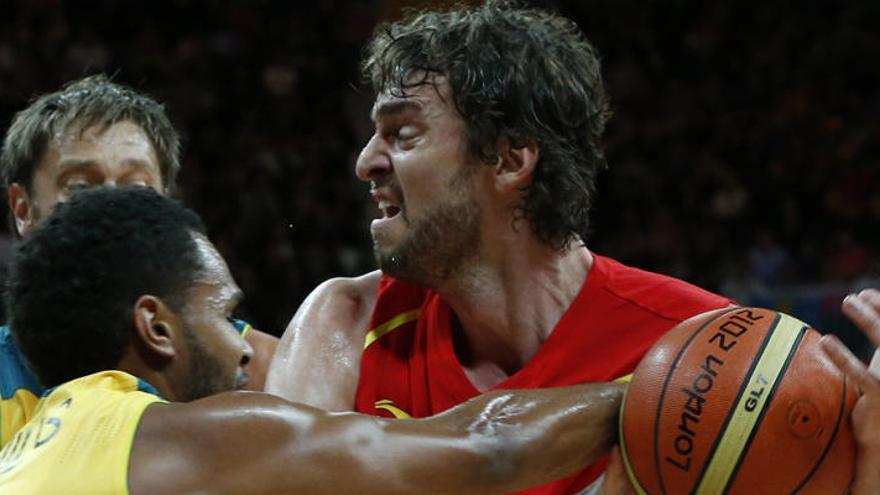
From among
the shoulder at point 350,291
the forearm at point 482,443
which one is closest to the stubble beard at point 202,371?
the forearm at point 482,443

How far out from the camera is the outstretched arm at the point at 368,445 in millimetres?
2227

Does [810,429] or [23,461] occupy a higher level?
[23,461]

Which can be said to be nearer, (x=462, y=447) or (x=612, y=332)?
(x=462, y=447)

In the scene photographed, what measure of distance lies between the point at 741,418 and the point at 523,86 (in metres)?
1.08

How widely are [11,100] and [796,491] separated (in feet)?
24.2

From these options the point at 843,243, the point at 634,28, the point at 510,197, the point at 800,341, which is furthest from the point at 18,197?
the point at 634,28

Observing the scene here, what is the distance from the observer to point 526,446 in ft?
8.06

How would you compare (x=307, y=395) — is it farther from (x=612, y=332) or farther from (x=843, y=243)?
(x=843, y=243)

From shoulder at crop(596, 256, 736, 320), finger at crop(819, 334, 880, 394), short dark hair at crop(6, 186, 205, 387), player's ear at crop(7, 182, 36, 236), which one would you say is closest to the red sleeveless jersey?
shoulder at crop(596, 256, 736, 320)

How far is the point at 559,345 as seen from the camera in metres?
2.97

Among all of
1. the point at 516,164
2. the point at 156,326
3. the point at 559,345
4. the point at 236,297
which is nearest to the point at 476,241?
the point at 516,164

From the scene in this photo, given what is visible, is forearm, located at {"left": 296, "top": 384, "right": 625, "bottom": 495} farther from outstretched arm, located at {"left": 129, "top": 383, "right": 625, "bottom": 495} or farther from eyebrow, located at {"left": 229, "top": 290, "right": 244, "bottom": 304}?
→ eyebrow, located at {"left": 229, "top": 290, "right": 244, "bottom": 304}

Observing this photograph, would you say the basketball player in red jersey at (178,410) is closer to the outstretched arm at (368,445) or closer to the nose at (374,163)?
the outstretched arm at (368,445)

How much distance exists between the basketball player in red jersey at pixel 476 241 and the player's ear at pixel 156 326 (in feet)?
1.89
